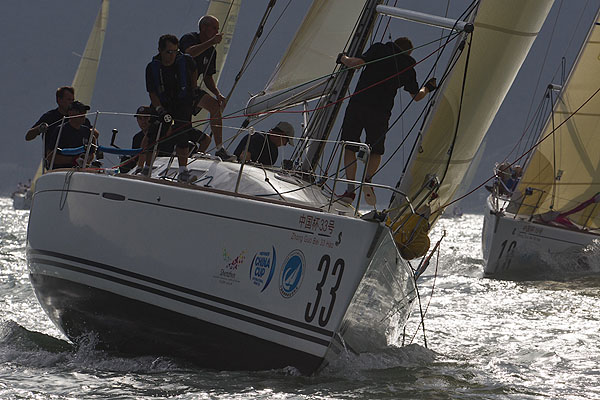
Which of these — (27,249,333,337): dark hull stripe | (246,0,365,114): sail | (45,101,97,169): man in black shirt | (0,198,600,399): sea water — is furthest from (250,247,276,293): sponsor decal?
(45,101,97,169): man in black shirt

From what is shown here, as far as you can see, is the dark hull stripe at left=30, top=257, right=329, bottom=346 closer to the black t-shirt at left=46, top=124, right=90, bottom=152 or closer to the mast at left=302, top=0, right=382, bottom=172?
the black t-shirt at left=46, top=124, right=90, bottom=152

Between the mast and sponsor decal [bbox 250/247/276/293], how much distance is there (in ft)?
5.86

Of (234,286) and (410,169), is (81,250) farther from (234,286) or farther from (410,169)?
(410,169)

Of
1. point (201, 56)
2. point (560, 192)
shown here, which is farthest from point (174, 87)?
point (560, 192)

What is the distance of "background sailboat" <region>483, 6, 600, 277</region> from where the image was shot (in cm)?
1333

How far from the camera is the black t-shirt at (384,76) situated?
21.3 feet

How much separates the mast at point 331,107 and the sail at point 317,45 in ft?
1.68

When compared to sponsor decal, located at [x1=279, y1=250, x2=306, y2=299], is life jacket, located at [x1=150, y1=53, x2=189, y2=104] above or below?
above

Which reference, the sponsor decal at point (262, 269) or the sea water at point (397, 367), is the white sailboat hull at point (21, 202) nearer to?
the sea water at point (397, 367)

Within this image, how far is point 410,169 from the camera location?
21.5 ft

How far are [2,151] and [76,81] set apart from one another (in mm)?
65930

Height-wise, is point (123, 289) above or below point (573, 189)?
below

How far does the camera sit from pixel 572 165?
14492 millimetres

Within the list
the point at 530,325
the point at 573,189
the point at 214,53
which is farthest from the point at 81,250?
the point at 573,189
